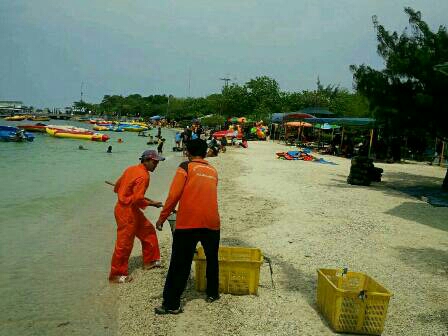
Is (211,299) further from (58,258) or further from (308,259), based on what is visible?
(58,258)

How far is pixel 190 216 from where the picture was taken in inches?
175

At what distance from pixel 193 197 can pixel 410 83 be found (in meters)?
12.2

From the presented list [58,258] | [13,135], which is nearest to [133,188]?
[58,258]

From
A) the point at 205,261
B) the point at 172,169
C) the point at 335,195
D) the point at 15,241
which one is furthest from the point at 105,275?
the point at 172,169

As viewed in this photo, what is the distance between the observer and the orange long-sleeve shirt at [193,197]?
14.6 feet

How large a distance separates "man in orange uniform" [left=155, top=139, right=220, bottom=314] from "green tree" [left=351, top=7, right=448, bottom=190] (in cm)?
1069

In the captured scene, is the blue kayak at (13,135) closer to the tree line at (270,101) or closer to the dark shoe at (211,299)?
the tree line at (270,101)

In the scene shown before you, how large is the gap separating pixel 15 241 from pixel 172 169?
13.2 metres

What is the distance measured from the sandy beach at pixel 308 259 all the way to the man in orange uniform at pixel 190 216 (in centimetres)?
39

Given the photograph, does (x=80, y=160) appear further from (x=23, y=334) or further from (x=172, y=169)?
(x=23, y=334)

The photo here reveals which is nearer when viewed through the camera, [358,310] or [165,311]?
[358,310]

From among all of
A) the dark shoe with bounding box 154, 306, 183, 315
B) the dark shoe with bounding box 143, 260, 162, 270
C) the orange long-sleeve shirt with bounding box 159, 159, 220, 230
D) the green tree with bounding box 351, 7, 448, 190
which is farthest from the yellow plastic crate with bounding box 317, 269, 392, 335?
the green tree with bounding box 351, 7, 448, 190

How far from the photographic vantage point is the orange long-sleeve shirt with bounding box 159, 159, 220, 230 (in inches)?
176

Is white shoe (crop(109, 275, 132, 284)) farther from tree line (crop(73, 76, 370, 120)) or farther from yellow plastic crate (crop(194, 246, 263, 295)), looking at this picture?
tree line (crop(73, 76, 370, 120))
